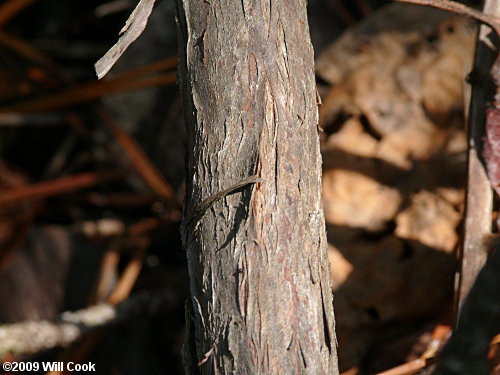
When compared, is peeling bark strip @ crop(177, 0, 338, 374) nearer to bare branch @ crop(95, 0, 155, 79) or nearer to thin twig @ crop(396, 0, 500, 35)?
bare branch @ crop(95, 0, 155, 79)

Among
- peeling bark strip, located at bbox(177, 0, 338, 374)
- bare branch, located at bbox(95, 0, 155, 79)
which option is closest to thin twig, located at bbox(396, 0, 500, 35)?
peeling bark strip, located at bbox(177, 0, 338, 374)

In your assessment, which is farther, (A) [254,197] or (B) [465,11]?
(B) [465,11]

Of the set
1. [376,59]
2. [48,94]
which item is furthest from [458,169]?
[48,94]

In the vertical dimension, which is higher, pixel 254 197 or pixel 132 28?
pixel 132 28

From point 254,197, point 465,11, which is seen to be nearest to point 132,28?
point 254,197

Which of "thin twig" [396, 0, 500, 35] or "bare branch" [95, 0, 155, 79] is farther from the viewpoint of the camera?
"thin twig" [396, 0, 500, 35]

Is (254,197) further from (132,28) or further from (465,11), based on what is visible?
(465,11)

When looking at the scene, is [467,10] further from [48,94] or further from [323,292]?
[48,94]

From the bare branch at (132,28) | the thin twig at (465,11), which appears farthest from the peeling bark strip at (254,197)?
the thin twig at (465,11)
